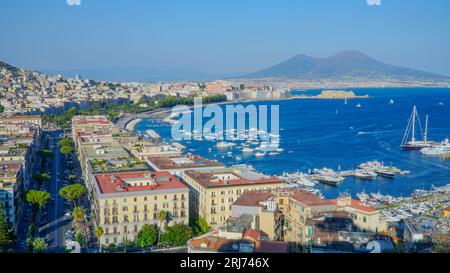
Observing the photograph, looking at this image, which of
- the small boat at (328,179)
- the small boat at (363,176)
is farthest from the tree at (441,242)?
the small boat at (363,176)

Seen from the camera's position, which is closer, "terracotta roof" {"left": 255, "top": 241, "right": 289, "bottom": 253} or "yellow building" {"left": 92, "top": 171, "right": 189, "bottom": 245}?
"terracotta roof" {"left": 255, "top": 241, "right": 289, "bottom": 253}

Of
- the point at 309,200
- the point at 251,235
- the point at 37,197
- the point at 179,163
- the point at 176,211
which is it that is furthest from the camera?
the point at 179,163

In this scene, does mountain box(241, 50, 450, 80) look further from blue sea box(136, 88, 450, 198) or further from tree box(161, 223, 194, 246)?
tree box(161, 223, 194, 246)

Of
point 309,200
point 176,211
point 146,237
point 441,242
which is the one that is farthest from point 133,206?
point 441,242

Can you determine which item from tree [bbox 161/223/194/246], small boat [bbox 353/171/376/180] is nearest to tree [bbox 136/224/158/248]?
tree [bbox 161/223/194/246]

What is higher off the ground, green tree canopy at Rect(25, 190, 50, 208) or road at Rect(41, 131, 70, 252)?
green tree canopy at Rect(25, 190, 50, 208)

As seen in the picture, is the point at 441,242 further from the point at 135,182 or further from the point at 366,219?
the point at 135,182
